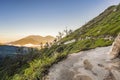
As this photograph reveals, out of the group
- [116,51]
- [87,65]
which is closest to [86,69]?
[87,65]

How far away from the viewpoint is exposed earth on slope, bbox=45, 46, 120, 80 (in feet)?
124

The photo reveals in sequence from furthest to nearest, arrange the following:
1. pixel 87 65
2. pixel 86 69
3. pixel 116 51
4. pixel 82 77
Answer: pixel 116 51
pixel 87 65
pixel 86 69
pixel 82 77

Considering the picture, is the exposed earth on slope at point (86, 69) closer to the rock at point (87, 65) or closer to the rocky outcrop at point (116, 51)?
the rock at point (87, 65)

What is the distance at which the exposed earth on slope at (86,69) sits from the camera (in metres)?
37.9

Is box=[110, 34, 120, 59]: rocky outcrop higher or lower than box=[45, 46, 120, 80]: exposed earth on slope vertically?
higher

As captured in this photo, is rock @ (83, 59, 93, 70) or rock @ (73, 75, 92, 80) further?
rock @ (83, 59, 93, 70)

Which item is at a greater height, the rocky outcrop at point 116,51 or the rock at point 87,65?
the rocky outcrop at point 116,51

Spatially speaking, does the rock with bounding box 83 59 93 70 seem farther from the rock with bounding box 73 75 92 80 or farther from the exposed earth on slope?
Result: the rock with bounding box 73 75 92 80

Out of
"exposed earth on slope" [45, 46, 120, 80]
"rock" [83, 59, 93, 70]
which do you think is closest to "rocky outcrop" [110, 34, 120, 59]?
"exposed earth on slope" [45, 46, 120, 80]

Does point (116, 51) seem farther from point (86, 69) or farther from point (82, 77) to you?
point (82, 77)

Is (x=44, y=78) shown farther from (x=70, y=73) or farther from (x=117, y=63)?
(x=117, y=63)

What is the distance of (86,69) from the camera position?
40688mm

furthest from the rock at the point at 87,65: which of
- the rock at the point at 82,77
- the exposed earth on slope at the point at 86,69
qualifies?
the rock at the point at 82,77

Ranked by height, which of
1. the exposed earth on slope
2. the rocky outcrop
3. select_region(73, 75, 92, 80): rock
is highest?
the rocky outcrop
